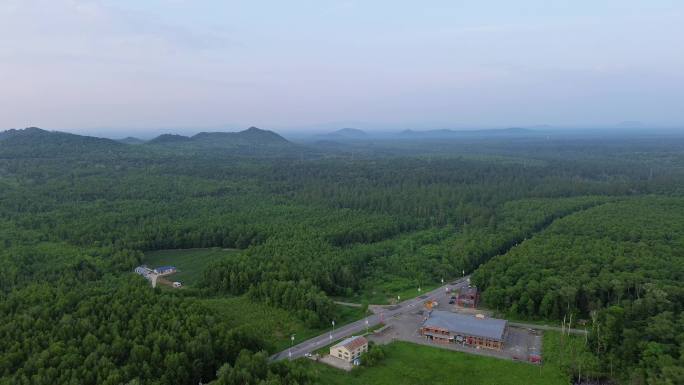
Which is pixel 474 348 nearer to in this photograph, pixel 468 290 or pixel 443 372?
pixel 443 372

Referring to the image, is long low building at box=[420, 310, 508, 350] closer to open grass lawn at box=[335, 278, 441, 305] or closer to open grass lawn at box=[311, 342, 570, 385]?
open grass lawn at box=[311, 342, 570, 385]

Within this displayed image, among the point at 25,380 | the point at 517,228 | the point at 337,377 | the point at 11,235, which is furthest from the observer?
the point at 517,228

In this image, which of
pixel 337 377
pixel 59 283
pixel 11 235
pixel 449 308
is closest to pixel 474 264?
pixel 449 308

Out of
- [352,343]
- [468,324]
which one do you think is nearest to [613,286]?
[468,324]

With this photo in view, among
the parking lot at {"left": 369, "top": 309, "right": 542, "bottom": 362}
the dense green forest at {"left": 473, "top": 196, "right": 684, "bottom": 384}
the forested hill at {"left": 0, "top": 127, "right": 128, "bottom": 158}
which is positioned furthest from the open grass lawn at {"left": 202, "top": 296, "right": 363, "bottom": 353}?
the forested hill at {"left": 0, "top": 127, "right": 128, "bottom": 158}

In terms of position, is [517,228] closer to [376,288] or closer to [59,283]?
[376,288]

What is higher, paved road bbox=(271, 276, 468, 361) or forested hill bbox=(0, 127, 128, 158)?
forested hill bbox=(0, 127, 128, 158)
